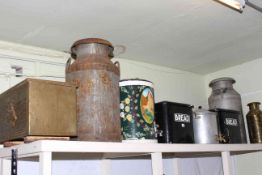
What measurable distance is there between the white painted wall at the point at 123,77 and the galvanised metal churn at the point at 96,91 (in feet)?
1.96

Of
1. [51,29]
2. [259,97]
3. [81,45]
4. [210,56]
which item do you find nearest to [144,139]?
[81,45]

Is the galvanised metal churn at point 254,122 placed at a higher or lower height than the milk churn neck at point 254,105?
lower

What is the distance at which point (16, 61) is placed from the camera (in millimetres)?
2111

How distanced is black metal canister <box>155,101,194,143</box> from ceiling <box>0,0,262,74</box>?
0.52 meters

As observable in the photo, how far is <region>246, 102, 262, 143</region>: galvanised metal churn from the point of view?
2.57m

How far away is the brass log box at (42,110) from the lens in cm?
134

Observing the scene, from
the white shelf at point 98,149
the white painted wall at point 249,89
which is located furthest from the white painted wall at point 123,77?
the white shelf at point 98,149

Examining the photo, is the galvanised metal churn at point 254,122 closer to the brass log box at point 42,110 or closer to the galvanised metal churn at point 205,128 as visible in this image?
the galvanised metal churn at point 205,128

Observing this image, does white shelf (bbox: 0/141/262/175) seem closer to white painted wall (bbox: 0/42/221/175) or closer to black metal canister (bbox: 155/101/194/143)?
black metal canister (bbox: 155/101/194/143)

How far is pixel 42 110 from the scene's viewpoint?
137cm

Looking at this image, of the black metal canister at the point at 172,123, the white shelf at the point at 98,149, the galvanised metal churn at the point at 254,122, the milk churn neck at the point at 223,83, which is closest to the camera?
the white shelf at the point at 98,149

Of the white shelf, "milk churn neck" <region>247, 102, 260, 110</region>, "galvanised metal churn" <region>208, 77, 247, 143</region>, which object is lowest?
the white shelf

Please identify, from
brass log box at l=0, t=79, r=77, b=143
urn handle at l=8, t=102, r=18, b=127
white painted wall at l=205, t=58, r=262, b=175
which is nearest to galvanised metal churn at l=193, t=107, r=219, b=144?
white painted wall at l=205, t=58, r=262, b=175

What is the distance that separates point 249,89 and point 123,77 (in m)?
1.19
